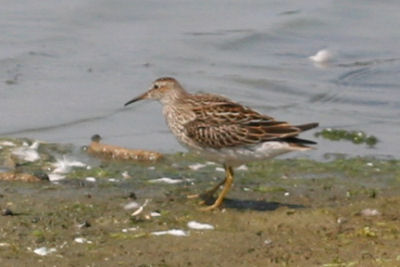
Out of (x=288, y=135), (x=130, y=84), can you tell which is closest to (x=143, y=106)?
(x=130, y=84)

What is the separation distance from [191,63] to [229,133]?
18.5 ft

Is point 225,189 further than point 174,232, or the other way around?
point 225,189

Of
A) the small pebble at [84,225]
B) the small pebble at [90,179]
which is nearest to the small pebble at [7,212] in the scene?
the small pebble at [84,225]

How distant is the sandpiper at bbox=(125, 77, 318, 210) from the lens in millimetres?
8023

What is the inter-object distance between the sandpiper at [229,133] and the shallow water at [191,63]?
169cm

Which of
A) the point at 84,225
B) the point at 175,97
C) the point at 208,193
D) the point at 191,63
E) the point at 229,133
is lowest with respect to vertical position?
the point at 191,63

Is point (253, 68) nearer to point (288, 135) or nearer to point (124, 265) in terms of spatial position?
point (288, 135)

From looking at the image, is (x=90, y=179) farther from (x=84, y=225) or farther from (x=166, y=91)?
(x=84, y=225)

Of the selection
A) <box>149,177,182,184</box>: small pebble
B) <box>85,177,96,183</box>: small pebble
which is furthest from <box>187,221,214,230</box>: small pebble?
<box>85,177,96,183</box>: small pebble

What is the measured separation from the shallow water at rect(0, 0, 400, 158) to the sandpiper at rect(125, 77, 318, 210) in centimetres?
169

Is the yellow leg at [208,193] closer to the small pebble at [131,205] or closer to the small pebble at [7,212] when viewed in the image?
the small pebble at [131,205]

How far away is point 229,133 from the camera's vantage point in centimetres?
806

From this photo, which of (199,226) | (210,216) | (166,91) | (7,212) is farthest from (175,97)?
(7,212)

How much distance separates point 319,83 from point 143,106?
2.58 meters
